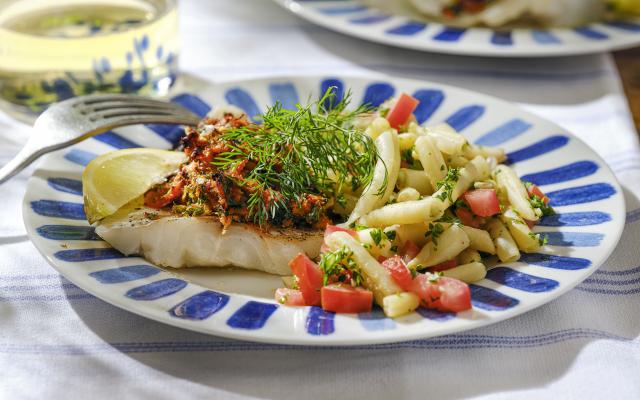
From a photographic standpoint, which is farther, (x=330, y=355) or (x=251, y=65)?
(x=251, y=65)

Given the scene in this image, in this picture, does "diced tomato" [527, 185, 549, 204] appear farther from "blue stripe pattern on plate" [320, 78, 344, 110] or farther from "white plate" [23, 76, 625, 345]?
"blue stripe pattern on plate" [320, 78, 344, 110]

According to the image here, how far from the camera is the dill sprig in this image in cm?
257

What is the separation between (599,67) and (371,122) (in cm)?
193

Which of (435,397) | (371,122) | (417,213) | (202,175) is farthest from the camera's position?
(371,122)

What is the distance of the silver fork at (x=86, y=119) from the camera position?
2.82 meters

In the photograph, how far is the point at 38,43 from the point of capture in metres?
3.40

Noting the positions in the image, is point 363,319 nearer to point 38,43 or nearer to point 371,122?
point 371,122

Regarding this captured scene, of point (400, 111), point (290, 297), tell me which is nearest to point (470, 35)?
point (400, 111)

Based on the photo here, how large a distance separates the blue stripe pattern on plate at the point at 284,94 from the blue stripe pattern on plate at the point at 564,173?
1095mm

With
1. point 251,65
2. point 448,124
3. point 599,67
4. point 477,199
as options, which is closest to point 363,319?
point 477,199

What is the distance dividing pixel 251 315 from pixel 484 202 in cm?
93

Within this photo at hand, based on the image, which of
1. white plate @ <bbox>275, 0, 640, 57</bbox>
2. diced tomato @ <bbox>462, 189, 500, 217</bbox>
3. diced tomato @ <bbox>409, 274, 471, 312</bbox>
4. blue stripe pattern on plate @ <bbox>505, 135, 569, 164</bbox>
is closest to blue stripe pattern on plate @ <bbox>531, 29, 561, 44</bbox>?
white plate @ <bbox>275, 0, 640, 57</bbox>

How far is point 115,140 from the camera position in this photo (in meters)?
3.11

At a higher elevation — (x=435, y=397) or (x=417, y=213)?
(x=417, y=213)
